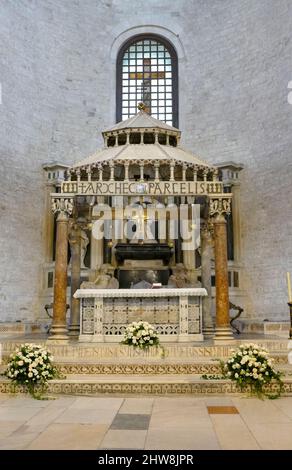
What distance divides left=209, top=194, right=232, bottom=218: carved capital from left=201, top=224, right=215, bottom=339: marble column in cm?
226

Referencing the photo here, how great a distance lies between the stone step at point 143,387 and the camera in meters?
8.15

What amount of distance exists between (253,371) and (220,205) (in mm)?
4573

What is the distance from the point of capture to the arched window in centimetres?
1914

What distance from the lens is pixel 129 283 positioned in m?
12.9

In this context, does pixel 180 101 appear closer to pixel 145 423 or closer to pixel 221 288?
pixel 221 288

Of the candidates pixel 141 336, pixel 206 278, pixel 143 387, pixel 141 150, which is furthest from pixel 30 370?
pixel 206 278

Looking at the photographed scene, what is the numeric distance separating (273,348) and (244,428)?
17.2 ft

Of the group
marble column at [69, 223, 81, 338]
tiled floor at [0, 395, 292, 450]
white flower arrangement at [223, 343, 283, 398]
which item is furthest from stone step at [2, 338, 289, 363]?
marble column at [69, 223, 81, 338]

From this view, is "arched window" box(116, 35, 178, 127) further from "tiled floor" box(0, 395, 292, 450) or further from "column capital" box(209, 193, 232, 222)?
"tiled floor" box(0, 395, 292, 450)

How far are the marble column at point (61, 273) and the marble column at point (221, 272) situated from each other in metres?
3.48

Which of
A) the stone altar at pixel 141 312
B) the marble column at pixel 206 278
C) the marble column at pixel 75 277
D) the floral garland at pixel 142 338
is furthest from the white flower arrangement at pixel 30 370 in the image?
the marble column at pixel 206 278

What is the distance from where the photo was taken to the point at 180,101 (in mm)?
18750

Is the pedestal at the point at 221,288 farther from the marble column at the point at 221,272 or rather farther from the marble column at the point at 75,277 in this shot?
the marble column at the point at 75,277
